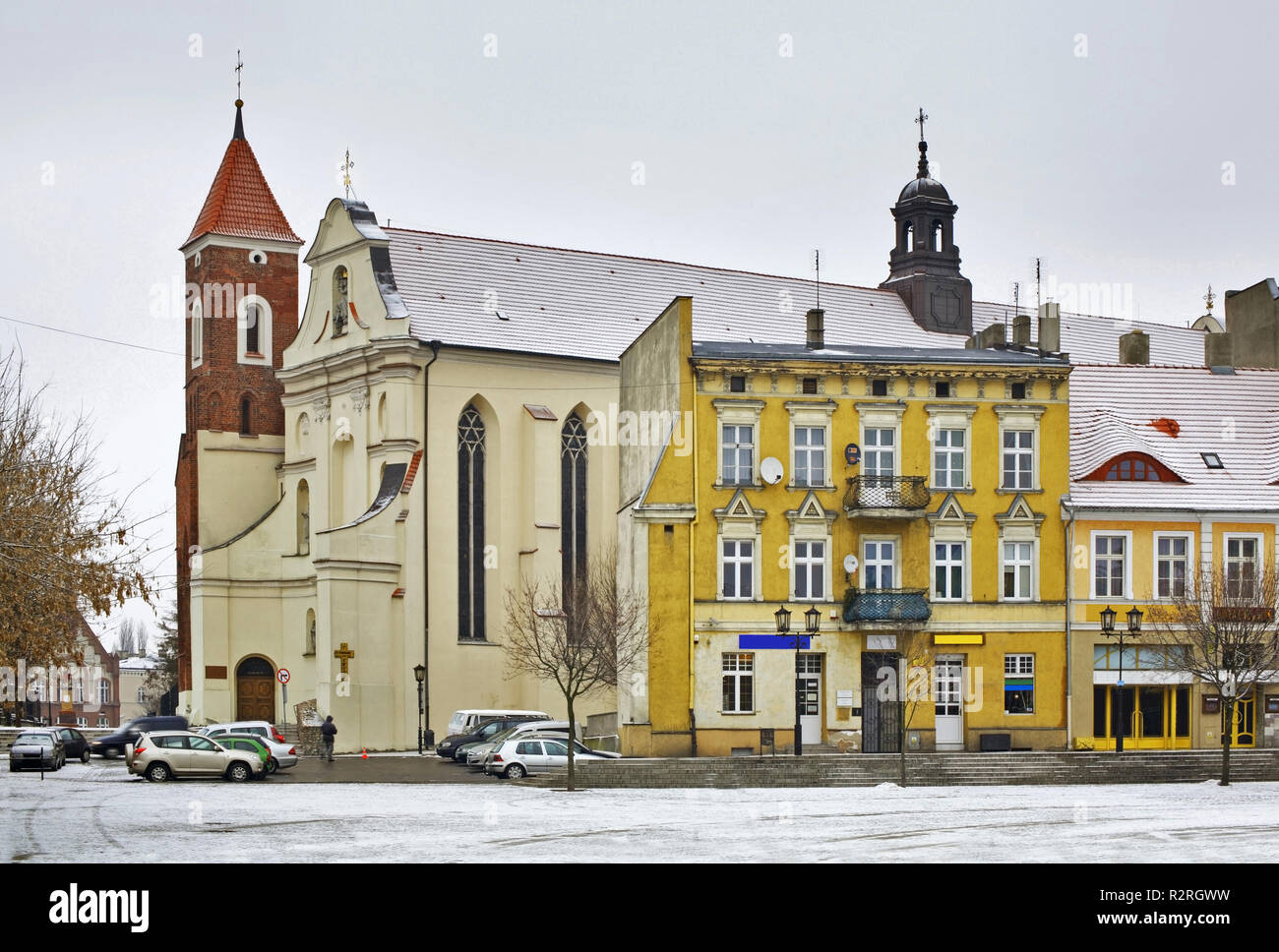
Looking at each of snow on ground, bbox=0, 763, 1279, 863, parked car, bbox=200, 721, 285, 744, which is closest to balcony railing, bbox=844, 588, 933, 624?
snow on ground, bbox=0, 763, 1279, 863

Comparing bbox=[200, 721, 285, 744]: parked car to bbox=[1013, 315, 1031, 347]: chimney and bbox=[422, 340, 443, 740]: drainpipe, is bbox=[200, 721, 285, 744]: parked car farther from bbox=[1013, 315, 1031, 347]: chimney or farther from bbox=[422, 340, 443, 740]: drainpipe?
bbox=[1013, 315, 1031, 347]: chimney

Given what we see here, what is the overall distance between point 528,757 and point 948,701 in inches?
434

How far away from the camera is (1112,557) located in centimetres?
5203

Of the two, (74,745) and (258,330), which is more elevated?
(258,330)

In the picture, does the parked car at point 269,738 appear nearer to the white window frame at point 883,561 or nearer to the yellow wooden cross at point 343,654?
the yellow wooden cross at point 343,654

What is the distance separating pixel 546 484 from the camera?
6794cm

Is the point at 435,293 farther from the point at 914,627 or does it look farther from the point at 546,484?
the point at 914,627

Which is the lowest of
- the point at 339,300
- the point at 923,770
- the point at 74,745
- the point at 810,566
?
the point at 74,745

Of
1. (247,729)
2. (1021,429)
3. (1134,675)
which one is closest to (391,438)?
(247,729)

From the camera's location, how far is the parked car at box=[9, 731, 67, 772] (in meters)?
51.6

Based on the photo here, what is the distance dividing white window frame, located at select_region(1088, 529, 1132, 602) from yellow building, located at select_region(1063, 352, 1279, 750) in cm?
3

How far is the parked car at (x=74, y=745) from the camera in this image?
5916 cm

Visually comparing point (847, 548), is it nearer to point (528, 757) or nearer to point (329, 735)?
point (528, 757)

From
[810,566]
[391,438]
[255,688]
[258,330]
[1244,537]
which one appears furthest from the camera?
[258,330]
